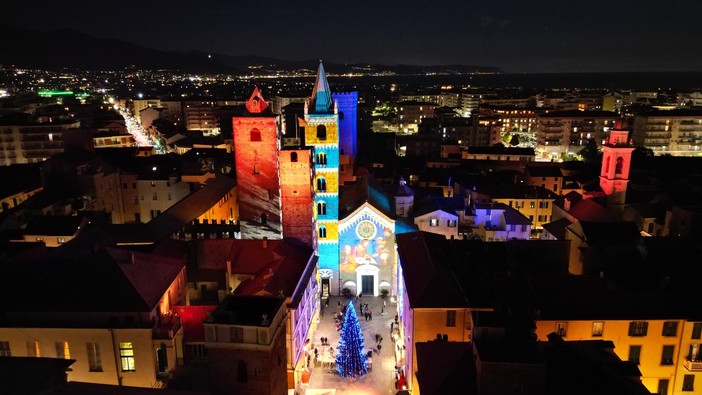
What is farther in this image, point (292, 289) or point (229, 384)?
point (292, 289)

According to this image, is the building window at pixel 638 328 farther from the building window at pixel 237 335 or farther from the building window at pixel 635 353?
the building window at pixel 237 335

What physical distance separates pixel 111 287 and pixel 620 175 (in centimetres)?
5011

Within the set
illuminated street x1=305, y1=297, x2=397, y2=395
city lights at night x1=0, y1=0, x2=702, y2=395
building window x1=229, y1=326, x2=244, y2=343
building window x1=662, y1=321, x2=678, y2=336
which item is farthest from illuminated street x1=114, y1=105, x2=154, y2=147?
building window x1=662, y1=321, x2=678, y2=336

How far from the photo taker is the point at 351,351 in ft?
103

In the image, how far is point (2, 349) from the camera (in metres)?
24.8

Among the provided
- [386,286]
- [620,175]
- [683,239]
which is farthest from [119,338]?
[620,175]

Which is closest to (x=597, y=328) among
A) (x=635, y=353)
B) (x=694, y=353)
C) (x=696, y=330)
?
(x=635, y=353)

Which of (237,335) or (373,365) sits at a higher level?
(237,335)

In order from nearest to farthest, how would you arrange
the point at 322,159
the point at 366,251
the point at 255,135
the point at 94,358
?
the point at 94,358, the point at 322,159, the point at 366,251, the point at 255,135

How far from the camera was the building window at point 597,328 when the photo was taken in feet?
87.1

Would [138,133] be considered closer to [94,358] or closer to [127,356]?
[94,358]

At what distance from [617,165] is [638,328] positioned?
31.7 meters

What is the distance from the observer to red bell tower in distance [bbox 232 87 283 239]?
150 feet

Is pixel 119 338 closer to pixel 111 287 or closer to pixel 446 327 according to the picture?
pixel 111 287
